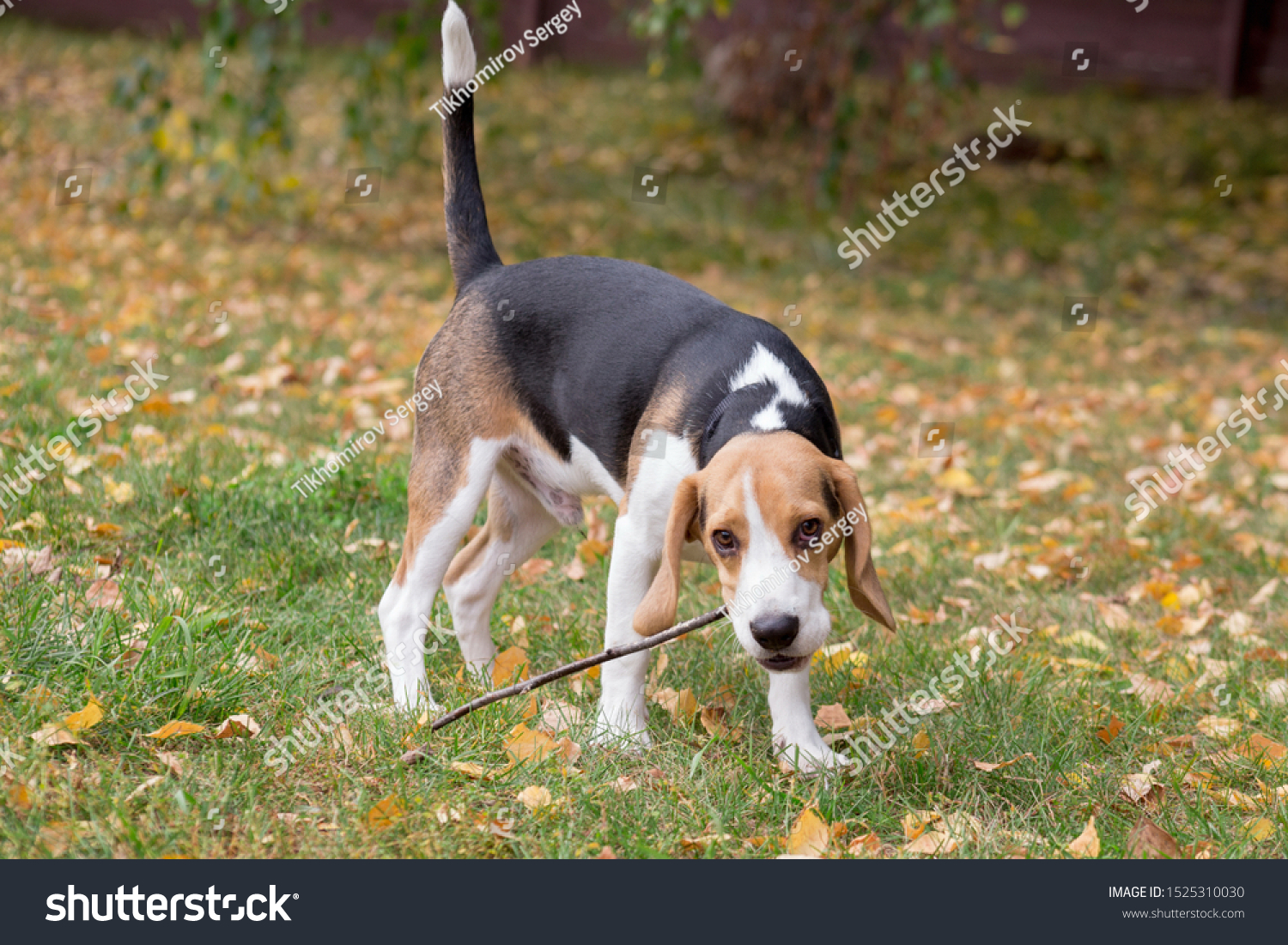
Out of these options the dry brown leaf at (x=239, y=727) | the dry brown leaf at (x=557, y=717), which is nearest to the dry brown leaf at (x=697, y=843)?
the dry brown leaf at (x=557, y=717)

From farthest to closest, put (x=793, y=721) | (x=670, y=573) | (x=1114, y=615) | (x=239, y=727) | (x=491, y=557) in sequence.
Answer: (x=1114, y=615), (x=491, y=557), (x=793, y=721), (x=239, y=727), (x=670, y=573)

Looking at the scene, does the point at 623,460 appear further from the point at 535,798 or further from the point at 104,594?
the point at 104,594

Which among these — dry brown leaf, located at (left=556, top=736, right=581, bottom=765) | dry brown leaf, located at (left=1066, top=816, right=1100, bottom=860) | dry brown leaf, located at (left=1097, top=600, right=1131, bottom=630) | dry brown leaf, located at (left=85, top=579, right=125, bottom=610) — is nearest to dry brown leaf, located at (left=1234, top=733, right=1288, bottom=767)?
dry brown leaf, located at (left=1066, top=816, right=1100, bottom=860)

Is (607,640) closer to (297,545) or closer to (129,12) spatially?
(297,545)

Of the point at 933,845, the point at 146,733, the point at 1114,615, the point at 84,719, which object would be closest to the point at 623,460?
the point at 933,845

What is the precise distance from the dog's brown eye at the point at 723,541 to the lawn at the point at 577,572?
0.64 meters

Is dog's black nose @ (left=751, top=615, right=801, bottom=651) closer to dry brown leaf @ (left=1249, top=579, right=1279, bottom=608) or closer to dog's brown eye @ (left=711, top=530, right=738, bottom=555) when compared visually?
dog's brown eye @ (left=711, top=530, right=738, bottom=555)

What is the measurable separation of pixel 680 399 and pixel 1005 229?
385 inches

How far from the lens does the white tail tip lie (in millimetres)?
3852

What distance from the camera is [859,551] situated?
9.96 ft

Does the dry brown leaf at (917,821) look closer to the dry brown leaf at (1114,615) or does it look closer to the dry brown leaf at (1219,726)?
the dry brown leaf at (1219,726)

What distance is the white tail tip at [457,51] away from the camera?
152 inches

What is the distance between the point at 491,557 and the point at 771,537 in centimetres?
138

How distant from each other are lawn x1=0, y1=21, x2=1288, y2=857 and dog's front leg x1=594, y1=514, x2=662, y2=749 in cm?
12
